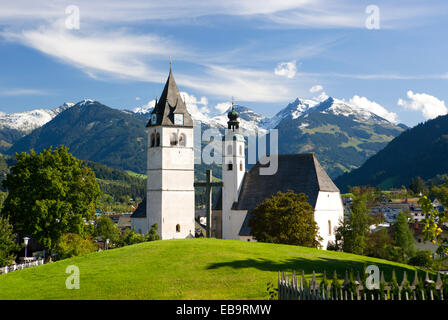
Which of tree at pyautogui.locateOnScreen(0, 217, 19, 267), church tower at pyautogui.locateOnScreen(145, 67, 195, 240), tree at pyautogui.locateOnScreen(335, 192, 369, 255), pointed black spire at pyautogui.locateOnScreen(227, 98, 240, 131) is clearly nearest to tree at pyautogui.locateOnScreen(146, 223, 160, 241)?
church tower at pyautogui.locateOnScreen(145, 67, 195, 240)

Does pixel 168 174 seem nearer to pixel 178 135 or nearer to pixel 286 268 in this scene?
pixel 178 135

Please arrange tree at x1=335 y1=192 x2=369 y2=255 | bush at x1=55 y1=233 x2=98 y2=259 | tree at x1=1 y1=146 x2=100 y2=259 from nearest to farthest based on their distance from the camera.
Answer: bush at x1=55 y1=233 x2=98 y2=259 < tree at x1=1 y1=146 x2=100 y2=259 < tree at x1=335 y1=192 x2=369 y2=255

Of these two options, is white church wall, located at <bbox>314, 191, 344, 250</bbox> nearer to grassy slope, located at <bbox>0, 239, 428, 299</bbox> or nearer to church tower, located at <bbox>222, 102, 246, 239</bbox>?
church tower, located at <bbox>222, 102, 246, 239</bbox>

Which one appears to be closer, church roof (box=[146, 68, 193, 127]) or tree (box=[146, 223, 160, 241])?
tree (box=[146, 223, 160, 241])

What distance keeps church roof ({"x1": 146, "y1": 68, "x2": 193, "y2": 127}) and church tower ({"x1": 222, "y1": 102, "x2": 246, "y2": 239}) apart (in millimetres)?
8037

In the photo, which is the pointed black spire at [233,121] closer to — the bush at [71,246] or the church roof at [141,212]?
the church roof at [141,212]

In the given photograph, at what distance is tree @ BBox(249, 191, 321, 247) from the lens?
53.7 metres

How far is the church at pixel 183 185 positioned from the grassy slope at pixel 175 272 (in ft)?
74.6

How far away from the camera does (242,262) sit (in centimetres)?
3588

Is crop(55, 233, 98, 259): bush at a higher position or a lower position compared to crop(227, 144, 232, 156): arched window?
lower

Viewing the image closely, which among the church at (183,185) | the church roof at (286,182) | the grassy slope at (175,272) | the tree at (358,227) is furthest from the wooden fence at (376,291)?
the church roof at (286,182)

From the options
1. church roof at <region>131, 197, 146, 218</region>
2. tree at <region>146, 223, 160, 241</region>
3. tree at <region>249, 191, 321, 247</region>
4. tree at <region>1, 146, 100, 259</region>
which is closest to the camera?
tree at <region>1, 146, 100, 259</region>

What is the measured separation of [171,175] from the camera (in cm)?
6781

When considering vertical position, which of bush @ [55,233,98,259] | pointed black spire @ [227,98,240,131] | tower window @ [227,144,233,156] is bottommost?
bush @ [55,233,98,259]
